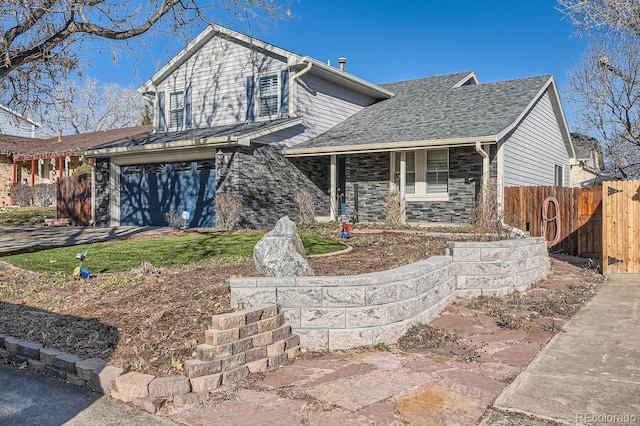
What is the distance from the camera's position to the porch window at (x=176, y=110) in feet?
60.6

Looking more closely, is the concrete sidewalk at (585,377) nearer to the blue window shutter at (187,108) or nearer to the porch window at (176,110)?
the blue window shutter at (187,108)

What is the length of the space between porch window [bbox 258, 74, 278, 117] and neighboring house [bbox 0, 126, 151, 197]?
12.0 meters

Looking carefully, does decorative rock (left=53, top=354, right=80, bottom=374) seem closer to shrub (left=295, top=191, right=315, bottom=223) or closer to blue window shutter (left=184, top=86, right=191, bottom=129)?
shrub (left=295, top=191, right=315, bottom=223)

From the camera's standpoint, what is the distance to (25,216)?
20234mm

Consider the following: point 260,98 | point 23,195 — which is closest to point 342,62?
point 260,98

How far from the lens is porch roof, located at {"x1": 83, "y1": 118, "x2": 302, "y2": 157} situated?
550 inches

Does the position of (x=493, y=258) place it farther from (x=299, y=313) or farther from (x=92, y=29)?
(x=92, y=29)

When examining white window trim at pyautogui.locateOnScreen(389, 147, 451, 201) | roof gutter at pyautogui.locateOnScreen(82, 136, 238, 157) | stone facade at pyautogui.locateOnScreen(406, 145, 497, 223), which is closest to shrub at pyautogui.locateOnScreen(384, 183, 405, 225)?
white window trim at pyautogui.locateOnScreen(389, 147, 451, 201)

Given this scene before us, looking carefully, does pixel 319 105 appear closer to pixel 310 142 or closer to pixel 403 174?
pixel 310 142

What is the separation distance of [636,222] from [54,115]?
39.8 ft

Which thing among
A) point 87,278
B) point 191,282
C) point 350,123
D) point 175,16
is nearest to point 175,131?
point 350,123

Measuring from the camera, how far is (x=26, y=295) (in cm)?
675

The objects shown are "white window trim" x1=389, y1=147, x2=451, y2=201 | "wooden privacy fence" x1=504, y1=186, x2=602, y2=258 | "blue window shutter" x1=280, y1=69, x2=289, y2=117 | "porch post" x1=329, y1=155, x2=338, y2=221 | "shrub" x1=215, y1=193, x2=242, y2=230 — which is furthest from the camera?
"blue window shutter" x1=280, y1=69, x2=289, y2=117

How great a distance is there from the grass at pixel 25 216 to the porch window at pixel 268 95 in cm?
1003
